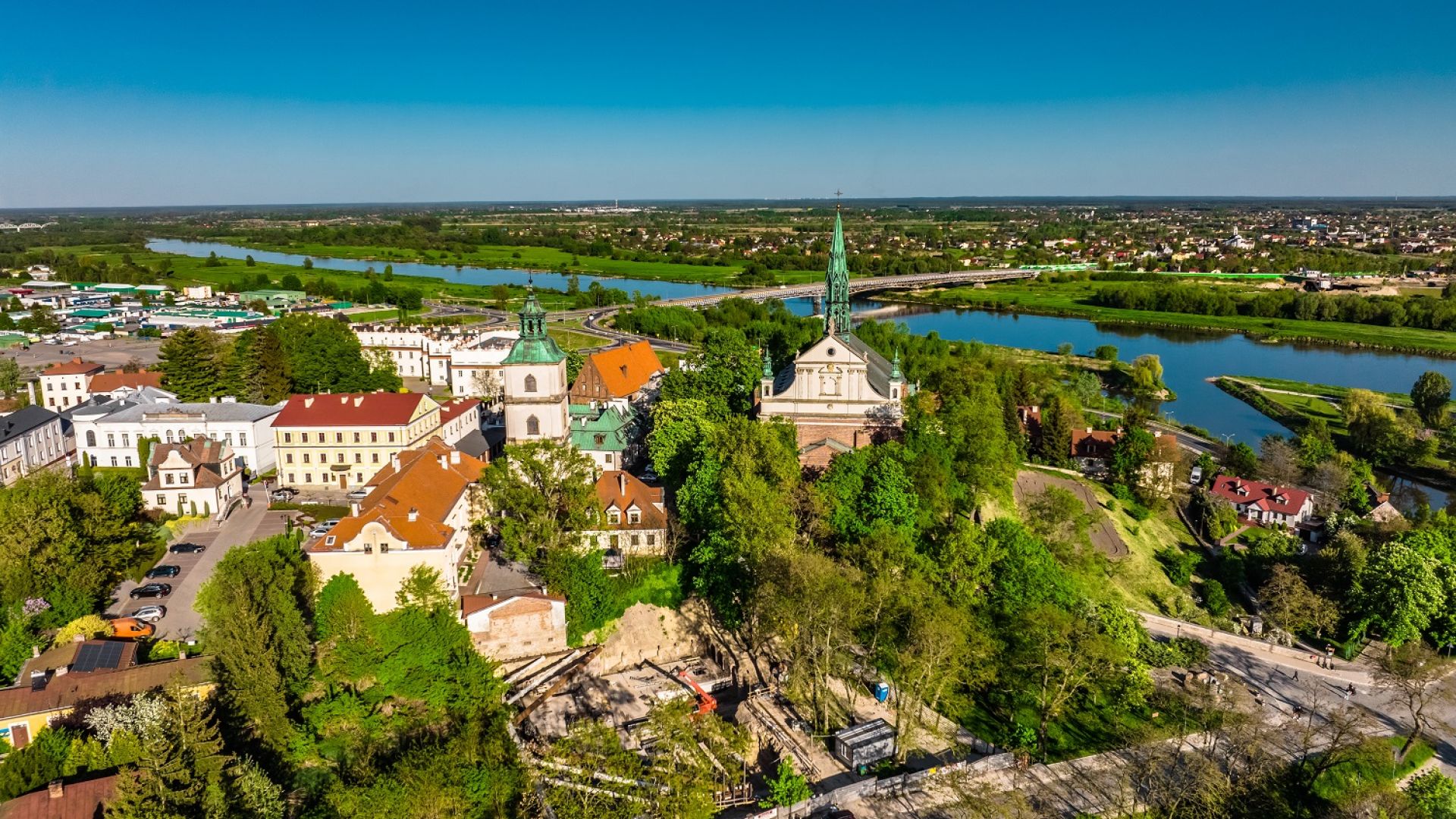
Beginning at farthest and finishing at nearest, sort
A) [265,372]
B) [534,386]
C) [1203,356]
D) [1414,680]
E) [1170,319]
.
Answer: [1170,319] → [1203,356] → [265,372] → [534,386] → [1414,680]

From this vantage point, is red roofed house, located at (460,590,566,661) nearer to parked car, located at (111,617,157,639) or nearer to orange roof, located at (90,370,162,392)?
parked car, located at (111,617,157,639)

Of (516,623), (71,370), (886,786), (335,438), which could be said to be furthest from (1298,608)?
(71,370)

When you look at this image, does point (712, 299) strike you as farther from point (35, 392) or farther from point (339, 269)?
point (339, 269)

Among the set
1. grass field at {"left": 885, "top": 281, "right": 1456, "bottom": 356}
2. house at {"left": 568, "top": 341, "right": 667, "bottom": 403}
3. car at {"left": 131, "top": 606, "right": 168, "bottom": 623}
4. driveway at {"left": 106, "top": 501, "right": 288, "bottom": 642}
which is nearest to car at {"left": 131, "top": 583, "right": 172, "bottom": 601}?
driveway at {"left": 106, "top": 501, "right": 288, "bottom": 642}

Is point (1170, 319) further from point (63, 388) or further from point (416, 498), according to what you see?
point (63, 388)

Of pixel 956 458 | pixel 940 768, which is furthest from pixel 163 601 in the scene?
pixel 956 458

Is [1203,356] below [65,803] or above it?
above
